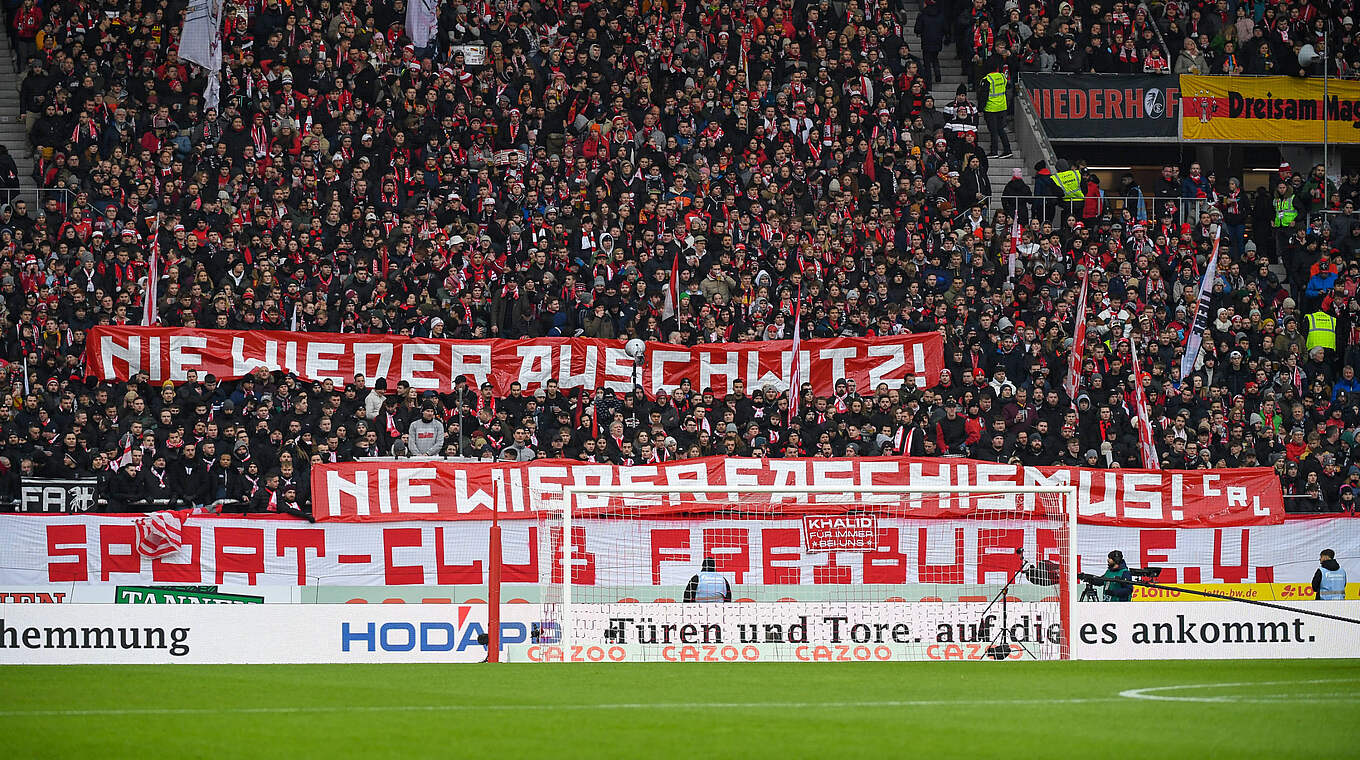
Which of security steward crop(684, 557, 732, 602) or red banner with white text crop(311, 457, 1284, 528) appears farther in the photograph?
red banner with white text crop(311, 457, 1284, 528)

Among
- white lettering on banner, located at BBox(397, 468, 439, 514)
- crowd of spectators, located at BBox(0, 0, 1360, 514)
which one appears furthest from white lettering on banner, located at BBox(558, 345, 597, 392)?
white lettering on banner, located at BBox(397, 468, 439, 514)

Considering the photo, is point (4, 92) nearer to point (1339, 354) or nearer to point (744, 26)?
point (744, 26)

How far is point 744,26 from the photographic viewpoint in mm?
27156

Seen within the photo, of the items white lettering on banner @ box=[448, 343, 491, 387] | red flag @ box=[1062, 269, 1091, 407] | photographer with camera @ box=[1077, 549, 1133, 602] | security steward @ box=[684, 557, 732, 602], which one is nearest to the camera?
security steward @ box=[684, 557, 732, 602]

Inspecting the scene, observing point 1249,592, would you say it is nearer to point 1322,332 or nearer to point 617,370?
point 1322,332

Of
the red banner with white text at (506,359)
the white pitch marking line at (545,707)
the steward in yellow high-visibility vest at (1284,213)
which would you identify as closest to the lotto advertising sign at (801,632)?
the red banner with white text at (506,359)

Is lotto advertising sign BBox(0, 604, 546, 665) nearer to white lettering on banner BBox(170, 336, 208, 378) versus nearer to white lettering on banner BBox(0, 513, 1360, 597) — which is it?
white lettering on banner BBox(0, 513, 1360, 597)

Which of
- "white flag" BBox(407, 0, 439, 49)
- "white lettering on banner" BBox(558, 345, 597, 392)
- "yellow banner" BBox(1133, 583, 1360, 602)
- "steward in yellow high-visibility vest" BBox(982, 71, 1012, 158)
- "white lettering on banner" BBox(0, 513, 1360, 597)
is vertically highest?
"white flag" BBox(407, 0, 439, 49)

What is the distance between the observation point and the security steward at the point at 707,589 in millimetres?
18250

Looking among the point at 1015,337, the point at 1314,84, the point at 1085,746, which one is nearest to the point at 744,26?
the point at 1015,337

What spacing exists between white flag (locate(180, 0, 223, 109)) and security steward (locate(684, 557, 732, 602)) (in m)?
10.7

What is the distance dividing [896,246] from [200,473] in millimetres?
10268

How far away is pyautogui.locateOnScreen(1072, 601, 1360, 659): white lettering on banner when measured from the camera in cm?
1656

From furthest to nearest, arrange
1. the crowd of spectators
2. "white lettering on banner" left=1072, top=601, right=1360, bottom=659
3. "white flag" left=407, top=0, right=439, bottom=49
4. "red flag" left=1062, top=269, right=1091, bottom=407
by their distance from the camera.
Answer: "white flag" left=407, top=0, right=439, bottom=49
"red flag" left=1062, top=269, right=1091, bottom=407
the crowd of spectators
"white lettering on banner" left=1072, top=601, right=1360, bottom=659
